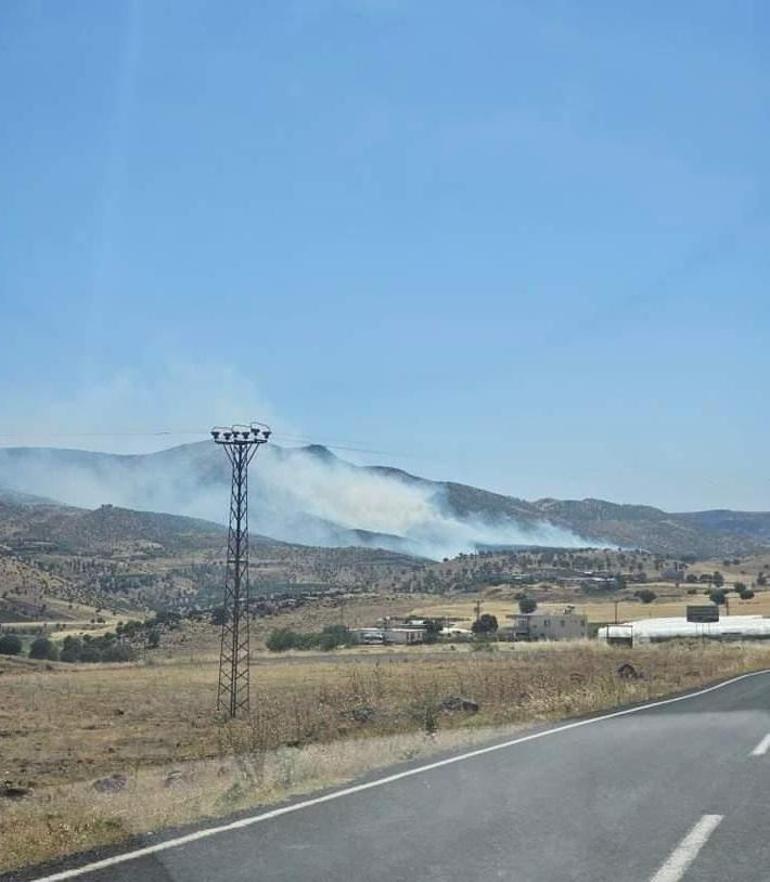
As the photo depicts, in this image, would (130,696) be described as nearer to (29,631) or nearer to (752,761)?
(752,761)

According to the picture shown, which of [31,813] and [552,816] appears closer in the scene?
[552,816]

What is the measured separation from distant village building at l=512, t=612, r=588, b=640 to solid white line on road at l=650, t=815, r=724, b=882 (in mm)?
86118

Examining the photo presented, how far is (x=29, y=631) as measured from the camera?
11356cm

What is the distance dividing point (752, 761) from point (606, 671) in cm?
2427

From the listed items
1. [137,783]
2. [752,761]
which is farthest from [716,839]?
[137,783]

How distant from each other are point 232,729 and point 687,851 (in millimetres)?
→ 18005

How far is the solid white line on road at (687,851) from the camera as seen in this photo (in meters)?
8.06

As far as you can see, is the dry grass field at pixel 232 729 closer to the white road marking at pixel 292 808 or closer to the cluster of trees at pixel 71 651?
the white road marking at pixel 292 808

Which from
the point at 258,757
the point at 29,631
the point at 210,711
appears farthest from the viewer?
the point at 29,631

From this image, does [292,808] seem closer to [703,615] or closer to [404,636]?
[404,636]

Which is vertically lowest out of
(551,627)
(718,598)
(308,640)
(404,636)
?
(308,640)

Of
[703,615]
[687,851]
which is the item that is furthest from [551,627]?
[687,851]

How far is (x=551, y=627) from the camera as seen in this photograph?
9894 cm

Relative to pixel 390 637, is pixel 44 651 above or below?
below
